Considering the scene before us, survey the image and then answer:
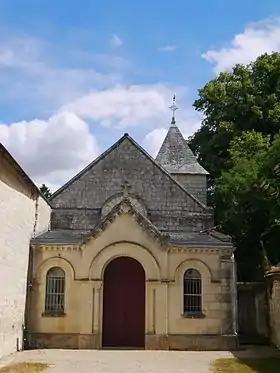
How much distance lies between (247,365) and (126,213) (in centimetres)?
787

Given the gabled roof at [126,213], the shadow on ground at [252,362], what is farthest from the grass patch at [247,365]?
the gabled roof at [126,213]

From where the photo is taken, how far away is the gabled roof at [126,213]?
832 inches

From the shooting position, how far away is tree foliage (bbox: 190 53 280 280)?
25562mm

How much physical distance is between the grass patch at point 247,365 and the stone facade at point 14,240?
6759 mm

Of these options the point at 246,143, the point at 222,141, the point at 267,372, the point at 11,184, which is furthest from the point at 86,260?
the point at 222,141

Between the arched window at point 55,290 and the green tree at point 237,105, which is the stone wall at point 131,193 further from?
the green tree at point 237,105

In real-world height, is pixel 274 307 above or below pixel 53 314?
above

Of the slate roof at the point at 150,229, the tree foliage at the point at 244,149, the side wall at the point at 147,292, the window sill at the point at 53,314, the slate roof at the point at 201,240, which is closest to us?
the side wall at the point at 147,292

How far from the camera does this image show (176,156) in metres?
29.8

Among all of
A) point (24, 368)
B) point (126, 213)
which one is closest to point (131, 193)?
point (126, 213)

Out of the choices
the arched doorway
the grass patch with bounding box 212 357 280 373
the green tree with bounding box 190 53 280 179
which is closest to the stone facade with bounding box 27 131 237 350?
the arched doorway

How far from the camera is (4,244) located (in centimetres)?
1677

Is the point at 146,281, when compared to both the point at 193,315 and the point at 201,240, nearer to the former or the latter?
the point at 193,315

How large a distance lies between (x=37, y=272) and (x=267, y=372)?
9972 mm
